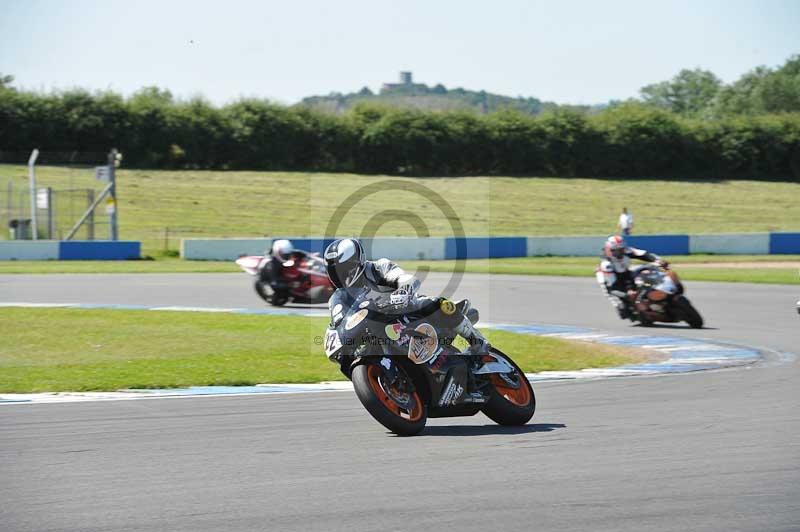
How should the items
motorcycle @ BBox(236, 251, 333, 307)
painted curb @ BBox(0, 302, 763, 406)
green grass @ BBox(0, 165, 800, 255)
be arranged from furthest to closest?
1. green grass @ BBox(0, 165, 800, 255)
2. motorcycle @ BBox(236, 251, 333, 307)
3. painted curb @ BBox(0, 302, 763, 406)

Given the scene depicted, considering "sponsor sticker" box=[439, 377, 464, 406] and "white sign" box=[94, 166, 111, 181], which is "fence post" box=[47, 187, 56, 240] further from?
"sponsor sticker" box=[439, 377, 464, 406]

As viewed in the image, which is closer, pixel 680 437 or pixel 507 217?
pixel 680 437

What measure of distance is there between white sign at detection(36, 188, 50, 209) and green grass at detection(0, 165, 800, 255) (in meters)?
2.21

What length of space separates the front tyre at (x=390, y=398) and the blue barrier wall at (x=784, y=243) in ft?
106

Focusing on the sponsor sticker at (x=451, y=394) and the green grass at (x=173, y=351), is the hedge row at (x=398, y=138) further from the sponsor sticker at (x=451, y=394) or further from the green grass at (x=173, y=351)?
the sponsor sticker at (x=451, y=394)

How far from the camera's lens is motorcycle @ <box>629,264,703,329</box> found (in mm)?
16688

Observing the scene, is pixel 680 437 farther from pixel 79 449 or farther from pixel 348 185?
pixel 348 185

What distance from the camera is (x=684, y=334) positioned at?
15852 millimetres

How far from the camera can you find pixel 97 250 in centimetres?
3347

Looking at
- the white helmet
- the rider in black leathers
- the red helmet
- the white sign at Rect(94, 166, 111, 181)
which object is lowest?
the white helmet

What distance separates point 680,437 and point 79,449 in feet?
13.0

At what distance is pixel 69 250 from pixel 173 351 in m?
21.2

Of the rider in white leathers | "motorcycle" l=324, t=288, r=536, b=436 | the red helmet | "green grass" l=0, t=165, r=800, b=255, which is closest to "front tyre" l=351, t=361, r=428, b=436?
"motorcycle" l=324, t=288, r=536, b=436

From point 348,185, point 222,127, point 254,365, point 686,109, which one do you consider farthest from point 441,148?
point 686,109
